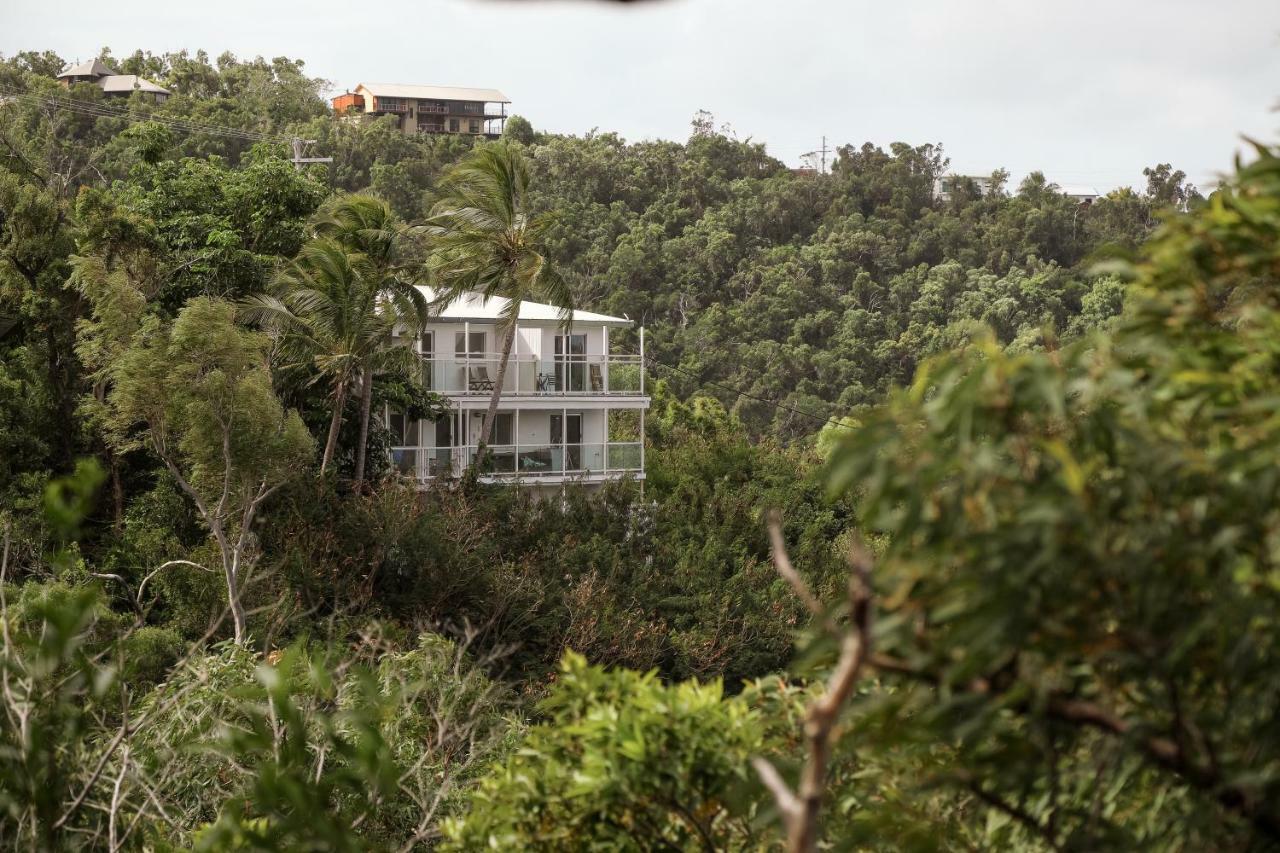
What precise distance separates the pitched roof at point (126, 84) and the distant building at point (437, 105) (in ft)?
71.5

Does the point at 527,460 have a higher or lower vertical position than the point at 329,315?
lower

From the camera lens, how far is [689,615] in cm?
2109

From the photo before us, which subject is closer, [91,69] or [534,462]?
[534,462]

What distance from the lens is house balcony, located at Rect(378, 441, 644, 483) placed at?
23641 millimetres

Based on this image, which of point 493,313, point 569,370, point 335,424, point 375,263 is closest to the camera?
point 335,424

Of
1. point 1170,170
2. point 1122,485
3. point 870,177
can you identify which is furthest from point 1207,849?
point 1170,170

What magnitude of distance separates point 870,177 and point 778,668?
43.1 meters

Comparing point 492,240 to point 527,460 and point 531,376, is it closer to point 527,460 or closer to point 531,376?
point 531,376

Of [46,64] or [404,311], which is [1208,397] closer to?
[404,311]

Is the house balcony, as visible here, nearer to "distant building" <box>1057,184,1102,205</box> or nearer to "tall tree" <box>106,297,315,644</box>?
"tall tree" <box>106,297,315,644</box>

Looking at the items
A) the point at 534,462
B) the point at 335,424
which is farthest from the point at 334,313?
the point at 534,462

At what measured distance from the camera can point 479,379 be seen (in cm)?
2536

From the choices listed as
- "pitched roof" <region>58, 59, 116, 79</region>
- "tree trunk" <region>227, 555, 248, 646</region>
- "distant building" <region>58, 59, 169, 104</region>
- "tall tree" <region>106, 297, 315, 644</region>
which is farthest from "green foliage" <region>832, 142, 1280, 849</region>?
"pitched roof" <region>58, 59, 116, 79</region>

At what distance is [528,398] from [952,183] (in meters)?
41.1
